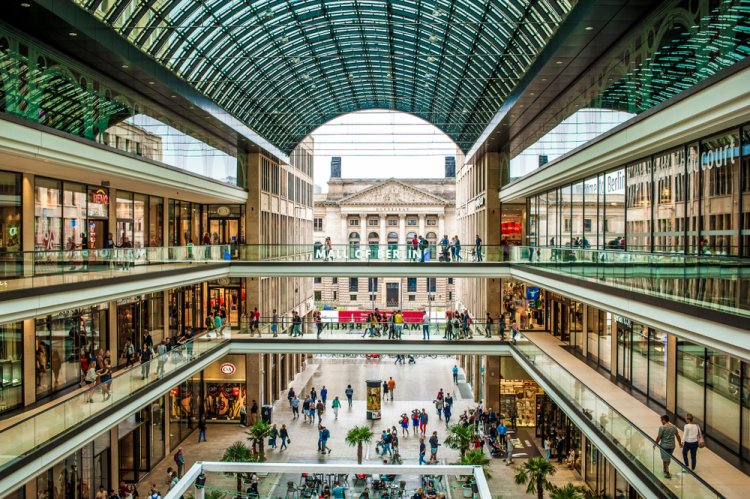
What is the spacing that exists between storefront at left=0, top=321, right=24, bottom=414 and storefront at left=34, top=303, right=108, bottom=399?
81 cm

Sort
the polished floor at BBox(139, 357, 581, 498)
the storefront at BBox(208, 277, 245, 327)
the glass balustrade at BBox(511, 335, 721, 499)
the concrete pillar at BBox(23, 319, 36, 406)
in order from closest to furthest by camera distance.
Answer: the glass balustrade at BBox(511, 335, 721, 499) → the concrete pillar at BBox(23, 319, 36, 406) → the polished floor at BBox(139, 357, 581, 498) → the storefront at BBox(208, 277, 245, 327)

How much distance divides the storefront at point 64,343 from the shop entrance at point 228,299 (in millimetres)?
10842

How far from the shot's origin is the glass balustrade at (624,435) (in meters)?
9.24

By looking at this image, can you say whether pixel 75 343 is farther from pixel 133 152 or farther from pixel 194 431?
pixel 194 431

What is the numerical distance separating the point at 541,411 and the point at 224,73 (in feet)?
68.3

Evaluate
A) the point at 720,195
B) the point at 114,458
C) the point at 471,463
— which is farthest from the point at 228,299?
the point at 720,195

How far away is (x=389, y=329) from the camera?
2716 cm

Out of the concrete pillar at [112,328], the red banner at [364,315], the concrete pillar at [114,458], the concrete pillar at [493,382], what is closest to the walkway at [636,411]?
the concrete pillar at [493,382]

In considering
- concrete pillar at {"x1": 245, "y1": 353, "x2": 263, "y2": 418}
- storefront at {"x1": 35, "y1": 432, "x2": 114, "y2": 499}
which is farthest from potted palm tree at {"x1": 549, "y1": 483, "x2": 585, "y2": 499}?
concrete pillar at {"x1": 245, "y1": 353, "x2": 263, "y2": 418}

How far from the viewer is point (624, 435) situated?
12320mm

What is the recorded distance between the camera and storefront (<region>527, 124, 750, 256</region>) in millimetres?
11156

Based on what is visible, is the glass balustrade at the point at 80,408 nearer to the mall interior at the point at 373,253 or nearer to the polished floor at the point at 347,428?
the mall interior at the point at 373,253

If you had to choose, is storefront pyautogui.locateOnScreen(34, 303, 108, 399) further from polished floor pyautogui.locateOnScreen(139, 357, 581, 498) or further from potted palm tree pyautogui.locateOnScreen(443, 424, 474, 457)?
potted palm tree pyautogui.locateOnScreen(443, 424, 474, 457)

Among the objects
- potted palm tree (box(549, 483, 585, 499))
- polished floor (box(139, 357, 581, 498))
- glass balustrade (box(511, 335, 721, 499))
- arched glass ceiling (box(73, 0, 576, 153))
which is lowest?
polished floor (box(139, 357, 581, 498))
